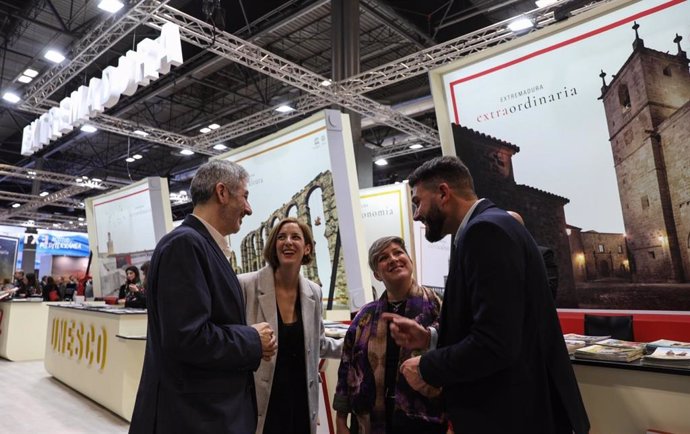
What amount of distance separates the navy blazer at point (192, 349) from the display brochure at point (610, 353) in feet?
3.63

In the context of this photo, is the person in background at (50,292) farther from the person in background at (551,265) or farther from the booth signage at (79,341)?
the person in background at (551,265)

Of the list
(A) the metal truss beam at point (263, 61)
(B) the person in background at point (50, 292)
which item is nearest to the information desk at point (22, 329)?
(B) the person in background at point (50, 292)

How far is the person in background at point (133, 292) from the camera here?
5016 millimetres

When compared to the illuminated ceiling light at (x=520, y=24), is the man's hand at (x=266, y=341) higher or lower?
lower

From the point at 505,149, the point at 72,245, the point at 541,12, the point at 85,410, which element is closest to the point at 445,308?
the point at 505,149

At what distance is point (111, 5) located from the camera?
584cm

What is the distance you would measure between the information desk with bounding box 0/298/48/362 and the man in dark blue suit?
7672 mm

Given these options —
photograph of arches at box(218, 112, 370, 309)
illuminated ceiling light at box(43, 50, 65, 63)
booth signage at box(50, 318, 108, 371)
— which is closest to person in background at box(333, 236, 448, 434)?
photograph of arches at box(218, 112, 370, 309)

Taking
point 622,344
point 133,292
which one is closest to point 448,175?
point 622,344

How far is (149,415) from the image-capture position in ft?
4.46

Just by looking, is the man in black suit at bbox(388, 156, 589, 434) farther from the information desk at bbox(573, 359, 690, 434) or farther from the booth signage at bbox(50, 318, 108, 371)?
the booth signage at bbox(50, 318, 108, 371)

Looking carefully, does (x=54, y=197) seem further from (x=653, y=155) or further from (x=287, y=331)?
(x=653, y=155)

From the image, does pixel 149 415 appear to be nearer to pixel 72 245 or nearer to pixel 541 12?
pixel 541 12

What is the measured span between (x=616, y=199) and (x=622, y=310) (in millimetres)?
505
